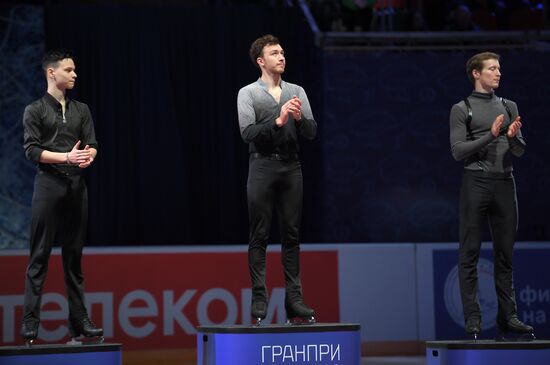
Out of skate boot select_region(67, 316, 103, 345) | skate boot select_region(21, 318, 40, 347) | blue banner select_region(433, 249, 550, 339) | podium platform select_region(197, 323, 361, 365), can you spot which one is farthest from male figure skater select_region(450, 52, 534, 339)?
blue banner select_region(433, 249, 550, 339)

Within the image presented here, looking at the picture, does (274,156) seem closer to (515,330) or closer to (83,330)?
(83,330)

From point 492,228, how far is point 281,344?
1356 millimetres

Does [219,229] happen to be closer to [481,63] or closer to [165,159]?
[165,159]

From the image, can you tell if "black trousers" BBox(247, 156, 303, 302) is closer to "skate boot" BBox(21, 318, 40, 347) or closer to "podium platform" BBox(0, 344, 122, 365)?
"podium platform" BBox(0, 344, 122, 365)

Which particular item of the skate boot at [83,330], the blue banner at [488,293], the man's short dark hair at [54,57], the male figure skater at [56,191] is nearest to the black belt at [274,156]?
the male figure skater at [56,191]

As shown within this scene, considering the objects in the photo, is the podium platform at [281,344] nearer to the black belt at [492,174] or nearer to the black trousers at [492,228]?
the black trousers at [492,228]

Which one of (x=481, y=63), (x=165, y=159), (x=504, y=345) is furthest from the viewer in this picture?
(x=165, y=159)

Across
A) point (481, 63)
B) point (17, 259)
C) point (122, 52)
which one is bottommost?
point (17, 259)

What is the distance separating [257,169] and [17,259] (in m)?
3.30

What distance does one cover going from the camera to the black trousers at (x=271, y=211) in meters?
5.37

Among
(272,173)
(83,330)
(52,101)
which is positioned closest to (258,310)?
(272,173)

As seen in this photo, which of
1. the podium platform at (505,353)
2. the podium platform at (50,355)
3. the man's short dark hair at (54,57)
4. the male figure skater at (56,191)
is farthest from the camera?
the man's short dark hair at (54,57)

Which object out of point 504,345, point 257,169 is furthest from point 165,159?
point 504,345

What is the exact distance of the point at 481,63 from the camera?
5.49 metres
